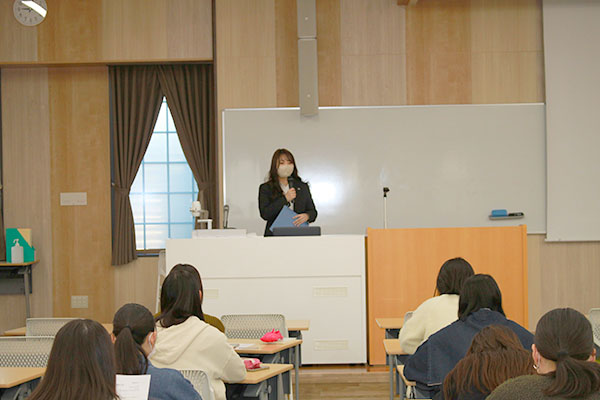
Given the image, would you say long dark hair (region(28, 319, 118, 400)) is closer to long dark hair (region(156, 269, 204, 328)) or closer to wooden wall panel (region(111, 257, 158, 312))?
long dark hair (region(156, 269, 204, 328))

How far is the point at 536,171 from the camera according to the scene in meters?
7.27

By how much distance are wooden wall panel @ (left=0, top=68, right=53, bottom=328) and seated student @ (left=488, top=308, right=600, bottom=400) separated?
23.6 ft

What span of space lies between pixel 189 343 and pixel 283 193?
2966 mm

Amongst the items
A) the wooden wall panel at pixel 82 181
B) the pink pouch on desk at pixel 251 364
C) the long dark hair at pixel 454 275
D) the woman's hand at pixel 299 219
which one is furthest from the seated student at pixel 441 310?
the wooden wall panel at pixel 82 181

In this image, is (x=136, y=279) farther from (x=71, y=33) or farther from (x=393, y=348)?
(x=393, y=348)

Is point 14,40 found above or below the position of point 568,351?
above

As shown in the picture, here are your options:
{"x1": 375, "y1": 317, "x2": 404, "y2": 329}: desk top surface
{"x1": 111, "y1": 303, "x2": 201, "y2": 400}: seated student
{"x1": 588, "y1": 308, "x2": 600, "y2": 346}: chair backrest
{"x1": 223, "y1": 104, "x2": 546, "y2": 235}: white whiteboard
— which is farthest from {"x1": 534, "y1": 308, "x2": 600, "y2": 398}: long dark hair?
{"x1": 223, "y1": 104, "x2": 546, "y2": 235}: white whiteboard

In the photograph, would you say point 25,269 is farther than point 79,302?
No

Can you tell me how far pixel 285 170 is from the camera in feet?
18.5

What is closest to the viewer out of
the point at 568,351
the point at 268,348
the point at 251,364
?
the point at 568,351

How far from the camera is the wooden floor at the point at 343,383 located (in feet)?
16.1

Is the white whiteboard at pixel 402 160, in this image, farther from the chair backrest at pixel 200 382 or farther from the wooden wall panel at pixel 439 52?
the chair backrest at pixel 200 382

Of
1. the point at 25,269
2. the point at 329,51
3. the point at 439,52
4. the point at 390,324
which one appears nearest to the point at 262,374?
the point at 390,324

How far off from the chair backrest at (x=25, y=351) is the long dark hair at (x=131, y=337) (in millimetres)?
1333
